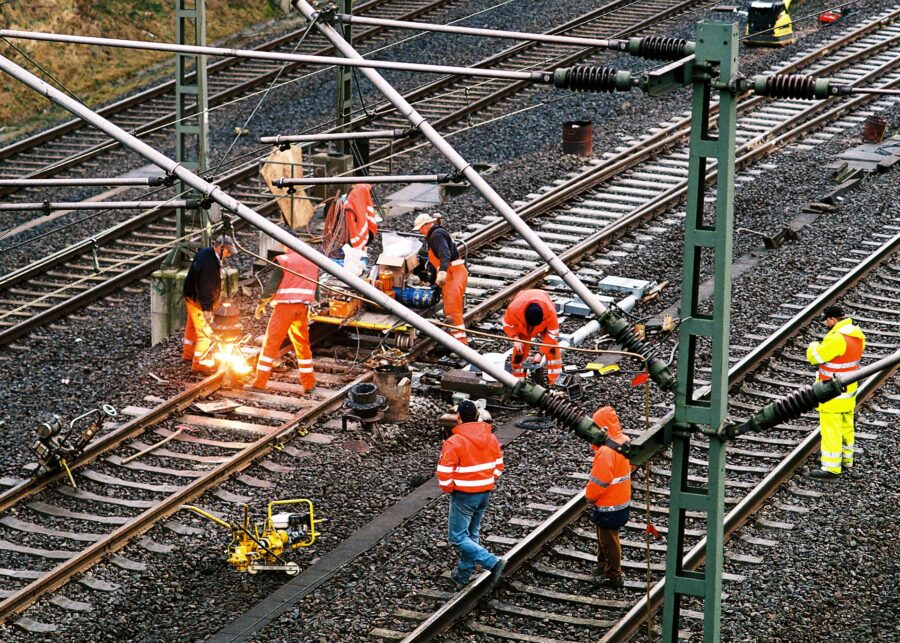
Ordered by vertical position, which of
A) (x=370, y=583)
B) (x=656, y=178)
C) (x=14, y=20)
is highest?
(x=14, y=20)

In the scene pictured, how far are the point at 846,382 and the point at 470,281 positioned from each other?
1078 centimetres

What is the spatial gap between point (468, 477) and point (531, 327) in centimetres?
409

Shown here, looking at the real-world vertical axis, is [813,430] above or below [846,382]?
below

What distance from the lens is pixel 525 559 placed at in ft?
43.3

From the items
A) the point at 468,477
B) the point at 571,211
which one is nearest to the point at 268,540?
the point at 468,477

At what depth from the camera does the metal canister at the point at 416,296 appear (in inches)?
712

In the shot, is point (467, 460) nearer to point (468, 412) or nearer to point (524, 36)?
point (468, 412)

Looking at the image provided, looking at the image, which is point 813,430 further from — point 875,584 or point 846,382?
point 846,382

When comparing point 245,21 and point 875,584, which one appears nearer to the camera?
point 875,584

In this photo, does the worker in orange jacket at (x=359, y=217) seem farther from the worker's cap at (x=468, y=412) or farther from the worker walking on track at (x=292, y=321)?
the worker's cap at (x=468, y=412)

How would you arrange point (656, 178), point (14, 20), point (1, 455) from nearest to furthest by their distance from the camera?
point (1, 455) < point (656, 178) < point (14, 20)

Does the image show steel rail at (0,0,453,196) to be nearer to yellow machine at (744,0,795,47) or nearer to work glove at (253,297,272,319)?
work glove at (253,297,272,319)

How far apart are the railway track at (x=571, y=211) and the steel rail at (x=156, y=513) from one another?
2641 millimetres

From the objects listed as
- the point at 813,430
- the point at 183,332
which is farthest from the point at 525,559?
the point at 183,332
